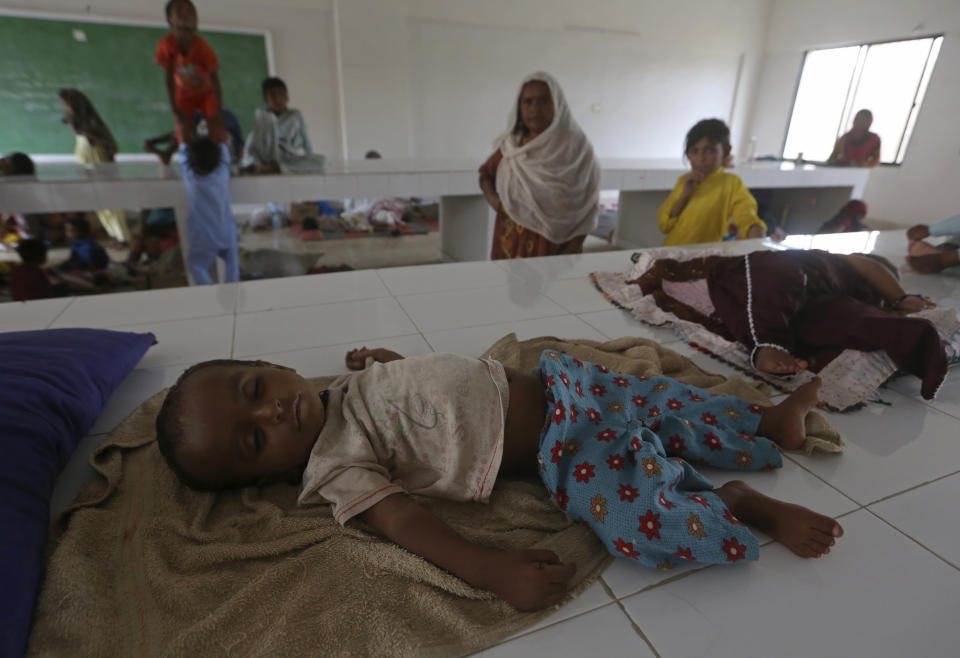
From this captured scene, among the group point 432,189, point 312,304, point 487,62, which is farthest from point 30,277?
point 487,62

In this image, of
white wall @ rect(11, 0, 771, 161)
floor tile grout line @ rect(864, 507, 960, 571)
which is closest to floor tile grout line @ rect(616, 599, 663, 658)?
floor tile grout line @ rect(864, 507, 960, 571)

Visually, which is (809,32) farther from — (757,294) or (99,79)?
(99,79)

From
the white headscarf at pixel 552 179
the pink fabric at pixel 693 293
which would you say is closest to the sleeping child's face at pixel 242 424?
the pink fabric at pixel 693 293

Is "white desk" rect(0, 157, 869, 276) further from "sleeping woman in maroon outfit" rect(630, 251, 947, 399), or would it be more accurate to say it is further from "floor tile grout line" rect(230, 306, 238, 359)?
"sleeping woman in maroon outfit" rect(630, 251, 947, 399)

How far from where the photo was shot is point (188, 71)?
3035mm

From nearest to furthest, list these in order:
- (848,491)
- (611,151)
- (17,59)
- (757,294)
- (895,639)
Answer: (895,639)
(848,491)
(757,294)
(17,59)
(611,151)

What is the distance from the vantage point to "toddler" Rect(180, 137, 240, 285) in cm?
308


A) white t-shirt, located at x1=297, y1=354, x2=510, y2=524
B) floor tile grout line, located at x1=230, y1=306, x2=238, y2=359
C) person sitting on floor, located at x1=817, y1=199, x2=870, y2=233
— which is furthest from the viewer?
person sitting on floor, located at x1=817, y1=199, x2=870, y2=233

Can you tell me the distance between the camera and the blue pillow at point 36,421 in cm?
73

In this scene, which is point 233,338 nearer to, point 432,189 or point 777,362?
point 777,362

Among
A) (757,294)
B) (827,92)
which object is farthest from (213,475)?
(827,92)

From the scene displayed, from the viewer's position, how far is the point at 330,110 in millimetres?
6262

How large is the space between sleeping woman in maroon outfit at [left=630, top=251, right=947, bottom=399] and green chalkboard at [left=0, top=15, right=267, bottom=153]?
5940 millimetres

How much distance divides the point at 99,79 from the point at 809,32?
344 inches
